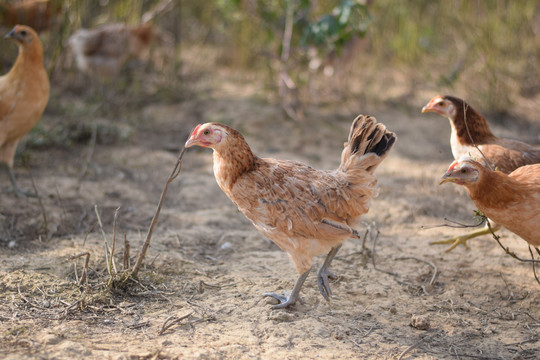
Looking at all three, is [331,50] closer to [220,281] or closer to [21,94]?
[21,94]

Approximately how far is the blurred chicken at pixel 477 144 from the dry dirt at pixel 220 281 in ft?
1.91

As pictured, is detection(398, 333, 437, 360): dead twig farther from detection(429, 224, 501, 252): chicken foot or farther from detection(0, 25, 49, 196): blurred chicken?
detection(0, 25, 49, 196): blurred chicken

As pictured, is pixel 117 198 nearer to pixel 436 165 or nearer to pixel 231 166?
pixel 231 166

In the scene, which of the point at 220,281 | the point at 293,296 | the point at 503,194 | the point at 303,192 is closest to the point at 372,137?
the point at 303,192

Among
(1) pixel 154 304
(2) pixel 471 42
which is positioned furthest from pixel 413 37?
(1) pixel 154 304

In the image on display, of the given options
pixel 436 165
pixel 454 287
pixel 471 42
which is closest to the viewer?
pixel 454 287

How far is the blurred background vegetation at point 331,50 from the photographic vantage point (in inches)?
274

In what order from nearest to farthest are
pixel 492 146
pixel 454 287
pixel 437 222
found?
pixel 454 287, pixel 492 146, pixel 437 222

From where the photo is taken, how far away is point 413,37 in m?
8.29

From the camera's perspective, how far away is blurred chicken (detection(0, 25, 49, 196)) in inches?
190

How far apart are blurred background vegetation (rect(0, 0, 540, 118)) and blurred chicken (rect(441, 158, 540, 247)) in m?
3.58

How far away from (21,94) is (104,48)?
3248 mm

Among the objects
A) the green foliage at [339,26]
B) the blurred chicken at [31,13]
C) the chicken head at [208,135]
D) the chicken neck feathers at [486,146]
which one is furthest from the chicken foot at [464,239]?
the blurred chicken at [31,13]

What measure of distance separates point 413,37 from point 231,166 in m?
6.10
